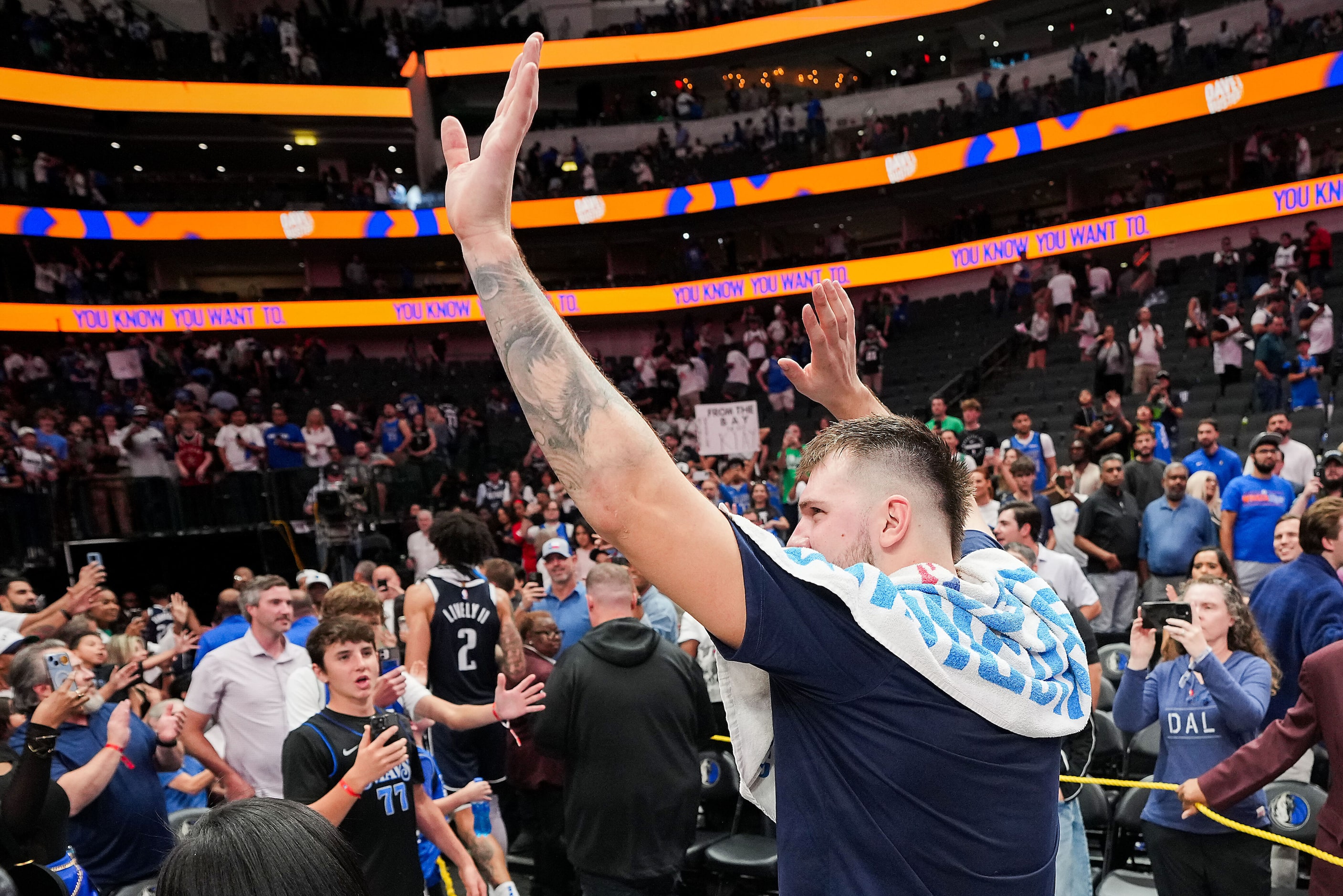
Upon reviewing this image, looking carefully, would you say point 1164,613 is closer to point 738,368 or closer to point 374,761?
point 374,761

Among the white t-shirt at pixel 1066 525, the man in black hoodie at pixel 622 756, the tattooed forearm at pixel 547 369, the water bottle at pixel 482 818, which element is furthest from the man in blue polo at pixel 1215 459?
the tattooed forearm at pixel 547 369

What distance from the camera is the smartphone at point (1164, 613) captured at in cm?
378

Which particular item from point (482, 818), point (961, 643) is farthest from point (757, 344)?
point (961, 643)

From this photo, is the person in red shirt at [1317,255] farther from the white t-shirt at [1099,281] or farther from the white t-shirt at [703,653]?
the white t-shirt at [703,653]

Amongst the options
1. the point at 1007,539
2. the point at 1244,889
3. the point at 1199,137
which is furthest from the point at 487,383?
the point at 1244,889

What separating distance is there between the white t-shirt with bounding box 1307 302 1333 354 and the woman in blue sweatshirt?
32.8 ft

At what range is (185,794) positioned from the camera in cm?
539

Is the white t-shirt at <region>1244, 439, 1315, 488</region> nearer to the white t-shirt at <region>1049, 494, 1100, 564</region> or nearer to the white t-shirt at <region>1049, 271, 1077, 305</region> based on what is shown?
the white t-shirt at <region>1049, 494, 1100, 564</region>

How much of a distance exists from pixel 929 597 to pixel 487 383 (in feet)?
77.1

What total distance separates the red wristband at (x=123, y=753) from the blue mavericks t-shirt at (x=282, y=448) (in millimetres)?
11429

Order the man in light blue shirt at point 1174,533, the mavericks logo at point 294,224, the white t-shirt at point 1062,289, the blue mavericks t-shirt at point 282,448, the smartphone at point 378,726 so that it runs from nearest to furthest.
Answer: the smartphone at point 378,726
the man in light blue shirt at point 1174,533
the blue mavericks t-shirt at point 282,448
the white t-shirt at point 1062,289
the mavericks logo at point 294,224

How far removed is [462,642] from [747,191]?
70.6ft

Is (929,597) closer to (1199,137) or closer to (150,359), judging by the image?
(150,359)

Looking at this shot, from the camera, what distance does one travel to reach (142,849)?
160 inches
